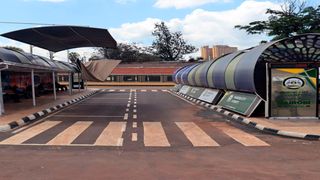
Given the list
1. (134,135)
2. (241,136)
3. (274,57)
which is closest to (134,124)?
(134,135)

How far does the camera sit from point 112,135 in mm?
11820

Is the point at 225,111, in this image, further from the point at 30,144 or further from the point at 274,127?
the point at 30,144

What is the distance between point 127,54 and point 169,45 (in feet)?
32.8

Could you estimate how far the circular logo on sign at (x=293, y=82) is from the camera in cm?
1565

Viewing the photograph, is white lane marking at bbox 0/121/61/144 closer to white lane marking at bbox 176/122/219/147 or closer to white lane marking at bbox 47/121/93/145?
white lane marking at bbox 47/121/93/145

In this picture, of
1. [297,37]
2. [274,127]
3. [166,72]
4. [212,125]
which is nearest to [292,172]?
[274,127]

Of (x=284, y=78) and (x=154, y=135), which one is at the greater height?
(x=284, y=78)

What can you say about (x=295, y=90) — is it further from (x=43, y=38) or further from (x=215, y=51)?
(x=215, y=51)

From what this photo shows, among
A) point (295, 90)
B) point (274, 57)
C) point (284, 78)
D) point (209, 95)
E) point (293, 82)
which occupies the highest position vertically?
point (274, 57)

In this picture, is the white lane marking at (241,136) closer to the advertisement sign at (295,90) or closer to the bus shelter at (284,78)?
the bus shelter at (284,78)

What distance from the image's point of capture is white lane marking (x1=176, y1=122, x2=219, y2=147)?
10.7 meters

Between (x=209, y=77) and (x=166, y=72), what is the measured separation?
4301 centimetres

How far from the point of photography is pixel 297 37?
15914 millimetres

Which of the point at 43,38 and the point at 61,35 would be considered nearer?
the point at 61,35
